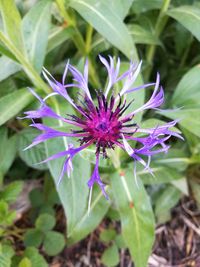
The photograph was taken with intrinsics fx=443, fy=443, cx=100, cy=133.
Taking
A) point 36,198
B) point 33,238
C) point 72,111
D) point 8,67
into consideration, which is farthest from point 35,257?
point 8,67

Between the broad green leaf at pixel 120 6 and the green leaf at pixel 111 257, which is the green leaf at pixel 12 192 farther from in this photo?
the broad green leaf at pixel 120 6

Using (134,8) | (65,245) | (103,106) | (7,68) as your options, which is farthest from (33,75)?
(65,245)

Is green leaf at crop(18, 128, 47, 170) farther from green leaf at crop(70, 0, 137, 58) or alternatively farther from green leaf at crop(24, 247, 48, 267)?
green leaf at crop(70, 0, 137, 58)

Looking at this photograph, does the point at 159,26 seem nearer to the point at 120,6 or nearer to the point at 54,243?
the point at 120,6

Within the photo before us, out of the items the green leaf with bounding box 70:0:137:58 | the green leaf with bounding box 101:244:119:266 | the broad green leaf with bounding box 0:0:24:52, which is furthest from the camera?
the green leaf with bounding box 101:244:119:266

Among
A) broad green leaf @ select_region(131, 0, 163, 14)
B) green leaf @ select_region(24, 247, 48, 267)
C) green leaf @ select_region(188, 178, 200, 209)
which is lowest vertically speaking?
green leaf @ select_region(188, 178, 200, 209)

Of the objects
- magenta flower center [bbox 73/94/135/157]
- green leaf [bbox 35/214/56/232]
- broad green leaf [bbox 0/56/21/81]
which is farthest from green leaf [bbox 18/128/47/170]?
magenta flower center [bbox 73/94/135/157]

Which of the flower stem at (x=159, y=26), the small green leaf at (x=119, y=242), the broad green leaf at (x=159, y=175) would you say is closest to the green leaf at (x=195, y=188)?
the broad green leaf at (x=159, y=175)
